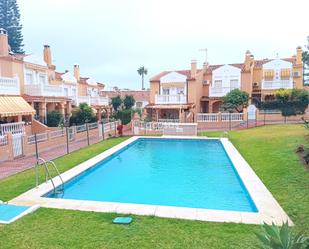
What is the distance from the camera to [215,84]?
175 feet

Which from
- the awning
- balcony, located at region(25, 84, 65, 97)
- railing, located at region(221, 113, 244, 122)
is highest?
balcony, located at region(25, 84, 65, 97)

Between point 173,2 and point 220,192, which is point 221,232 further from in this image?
point 173,2

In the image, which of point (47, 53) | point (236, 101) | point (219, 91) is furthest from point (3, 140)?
point (219, 91)

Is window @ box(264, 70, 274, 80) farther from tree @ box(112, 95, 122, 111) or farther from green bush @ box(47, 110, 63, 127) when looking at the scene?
green bush @ box(47, 110, 63, 127)

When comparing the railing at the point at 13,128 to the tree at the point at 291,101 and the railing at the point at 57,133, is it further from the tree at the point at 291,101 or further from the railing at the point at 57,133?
the tree at the point at 291,101

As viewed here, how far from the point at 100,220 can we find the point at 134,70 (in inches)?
4143

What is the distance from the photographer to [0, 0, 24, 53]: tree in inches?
2448

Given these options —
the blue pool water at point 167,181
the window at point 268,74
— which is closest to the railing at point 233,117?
the window at point 268,74

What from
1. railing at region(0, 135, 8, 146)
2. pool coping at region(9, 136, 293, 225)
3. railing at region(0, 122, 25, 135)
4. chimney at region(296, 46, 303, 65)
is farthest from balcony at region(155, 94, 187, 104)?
pool coping at region(9, 136, 293, 225)

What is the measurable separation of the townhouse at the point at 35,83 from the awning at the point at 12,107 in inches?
5.1

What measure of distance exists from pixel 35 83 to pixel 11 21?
32840 millimetres

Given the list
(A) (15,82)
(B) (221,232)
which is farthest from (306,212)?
(A) (15,82)

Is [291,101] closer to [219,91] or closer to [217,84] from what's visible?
[219,91]

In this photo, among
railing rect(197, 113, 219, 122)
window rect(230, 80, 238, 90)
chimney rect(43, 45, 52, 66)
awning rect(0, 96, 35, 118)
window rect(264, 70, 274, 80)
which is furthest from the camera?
window rect(230, 80, 238, 90)
